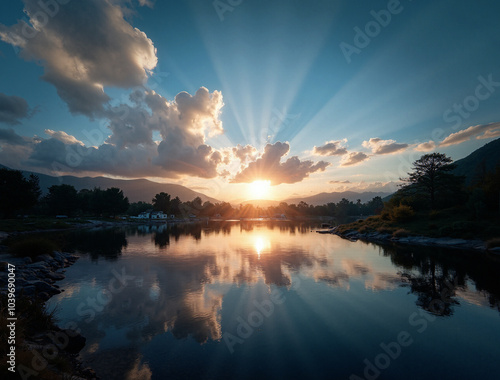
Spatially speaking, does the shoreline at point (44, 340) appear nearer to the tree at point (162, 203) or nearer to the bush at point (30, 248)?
the bush at point (30, 248)

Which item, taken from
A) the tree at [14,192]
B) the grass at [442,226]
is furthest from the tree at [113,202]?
the grass at [442,226]

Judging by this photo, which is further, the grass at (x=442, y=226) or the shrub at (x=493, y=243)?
the grass at (x=442, y=226)

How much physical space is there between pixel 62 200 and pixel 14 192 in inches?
1989

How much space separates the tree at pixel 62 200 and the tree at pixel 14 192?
142 feet

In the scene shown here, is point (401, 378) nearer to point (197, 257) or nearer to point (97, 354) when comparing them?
point (97, 354)

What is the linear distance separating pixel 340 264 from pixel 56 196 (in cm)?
13877

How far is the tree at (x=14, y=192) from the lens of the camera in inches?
2547

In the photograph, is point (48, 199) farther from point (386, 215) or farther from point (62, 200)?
point (386, 215)

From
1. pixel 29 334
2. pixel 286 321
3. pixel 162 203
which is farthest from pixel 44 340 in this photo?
pixel 162 203

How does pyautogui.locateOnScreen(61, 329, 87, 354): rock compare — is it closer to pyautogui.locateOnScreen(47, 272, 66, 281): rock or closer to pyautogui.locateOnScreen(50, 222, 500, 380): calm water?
pyautogui.locateOnScreen(50, 222, 500, 380): calm water

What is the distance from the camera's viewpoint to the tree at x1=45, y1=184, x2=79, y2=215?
109562 mm

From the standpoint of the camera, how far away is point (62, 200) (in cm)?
10975

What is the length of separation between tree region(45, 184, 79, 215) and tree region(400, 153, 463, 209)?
148811 millimetres

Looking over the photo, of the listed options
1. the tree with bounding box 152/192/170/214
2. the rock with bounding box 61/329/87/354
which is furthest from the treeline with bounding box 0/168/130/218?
the rock with bounding box 61/329/87/354
